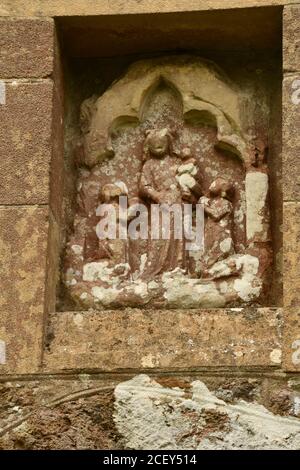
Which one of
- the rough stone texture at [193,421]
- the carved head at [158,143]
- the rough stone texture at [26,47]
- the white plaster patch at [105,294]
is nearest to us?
the rough stone texture at [193,421]

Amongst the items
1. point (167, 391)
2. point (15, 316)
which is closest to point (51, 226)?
point (15, 316)

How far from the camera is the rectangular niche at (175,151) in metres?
7.55

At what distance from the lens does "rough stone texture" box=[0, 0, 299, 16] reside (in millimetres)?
7742

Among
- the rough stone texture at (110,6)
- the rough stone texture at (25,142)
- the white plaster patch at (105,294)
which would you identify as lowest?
the white plaster patch at (105,294)

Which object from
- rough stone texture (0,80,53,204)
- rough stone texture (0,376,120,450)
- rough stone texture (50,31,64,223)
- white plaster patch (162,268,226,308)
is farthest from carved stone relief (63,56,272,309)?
rough stone texture (0,376,120,450)

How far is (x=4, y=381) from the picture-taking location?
7.26 m

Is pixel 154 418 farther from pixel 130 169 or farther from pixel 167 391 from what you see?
pixel 130 169

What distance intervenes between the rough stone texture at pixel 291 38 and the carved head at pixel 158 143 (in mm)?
641

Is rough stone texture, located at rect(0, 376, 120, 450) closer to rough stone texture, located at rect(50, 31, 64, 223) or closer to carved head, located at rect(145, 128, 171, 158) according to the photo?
rough stone texture, located at rect(50, 31, 64, 223)

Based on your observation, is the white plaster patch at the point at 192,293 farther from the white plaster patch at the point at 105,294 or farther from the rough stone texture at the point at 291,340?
the rough stone texture at the point at 291,340

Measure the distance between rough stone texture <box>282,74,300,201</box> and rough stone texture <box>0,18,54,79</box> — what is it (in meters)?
1.05

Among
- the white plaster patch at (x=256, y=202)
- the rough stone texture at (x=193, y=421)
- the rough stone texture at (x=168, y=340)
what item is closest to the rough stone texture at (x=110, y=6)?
the white plaster patch at (x=256, y=202)

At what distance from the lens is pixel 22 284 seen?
7375 mm

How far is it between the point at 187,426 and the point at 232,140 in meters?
1.40
